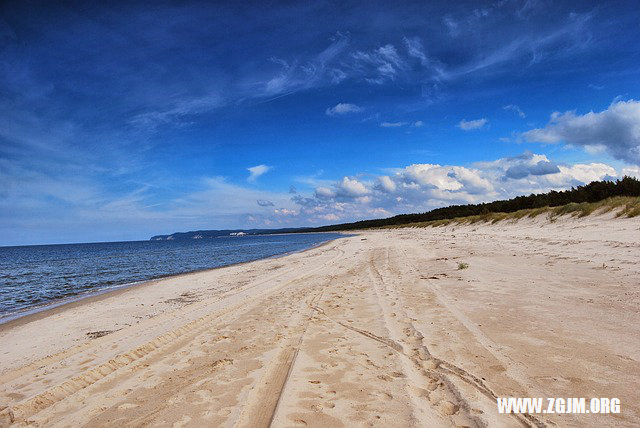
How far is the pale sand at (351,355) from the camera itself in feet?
12.1

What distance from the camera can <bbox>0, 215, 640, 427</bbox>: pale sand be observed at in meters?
3.68

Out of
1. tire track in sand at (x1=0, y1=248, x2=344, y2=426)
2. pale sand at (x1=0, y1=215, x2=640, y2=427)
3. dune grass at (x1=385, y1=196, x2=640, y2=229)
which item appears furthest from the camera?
dune grass at (x1=385, y1=196, x2=640, y2=229)

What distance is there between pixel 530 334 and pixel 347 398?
340cm

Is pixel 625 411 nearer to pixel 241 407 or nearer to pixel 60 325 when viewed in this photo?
pixel 241 407

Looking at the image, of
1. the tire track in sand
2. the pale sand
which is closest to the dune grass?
the pale sand

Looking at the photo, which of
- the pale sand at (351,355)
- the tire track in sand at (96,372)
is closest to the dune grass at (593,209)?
the pale sand at (351,355)

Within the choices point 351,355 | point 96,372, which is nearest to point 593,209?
point 351,355

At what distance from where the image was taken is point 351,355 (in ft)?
17.0

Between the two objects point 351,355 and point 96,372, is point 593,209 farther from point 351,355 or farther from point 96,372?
point 96,372

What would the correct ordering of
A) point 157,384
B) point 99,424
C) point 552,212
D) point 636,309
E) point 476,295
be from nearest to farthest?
point 99,424
point 157,384
point 636,309
point 476,295
point 552,212

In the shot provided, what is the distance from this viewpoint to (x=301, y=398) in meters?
3.89

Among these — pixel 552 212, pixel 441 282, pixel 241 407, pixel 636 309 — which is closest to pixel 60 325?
pixel 241 407

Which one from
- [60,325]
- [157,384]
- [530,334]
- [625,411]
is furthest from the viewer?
[60,325]

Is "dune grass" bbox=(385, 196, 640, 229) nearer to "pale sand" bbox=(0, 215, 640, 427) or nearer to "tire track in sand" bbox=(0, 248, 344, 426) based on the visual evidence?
"pale sand" bbox=(0, 215, 640, 427)
